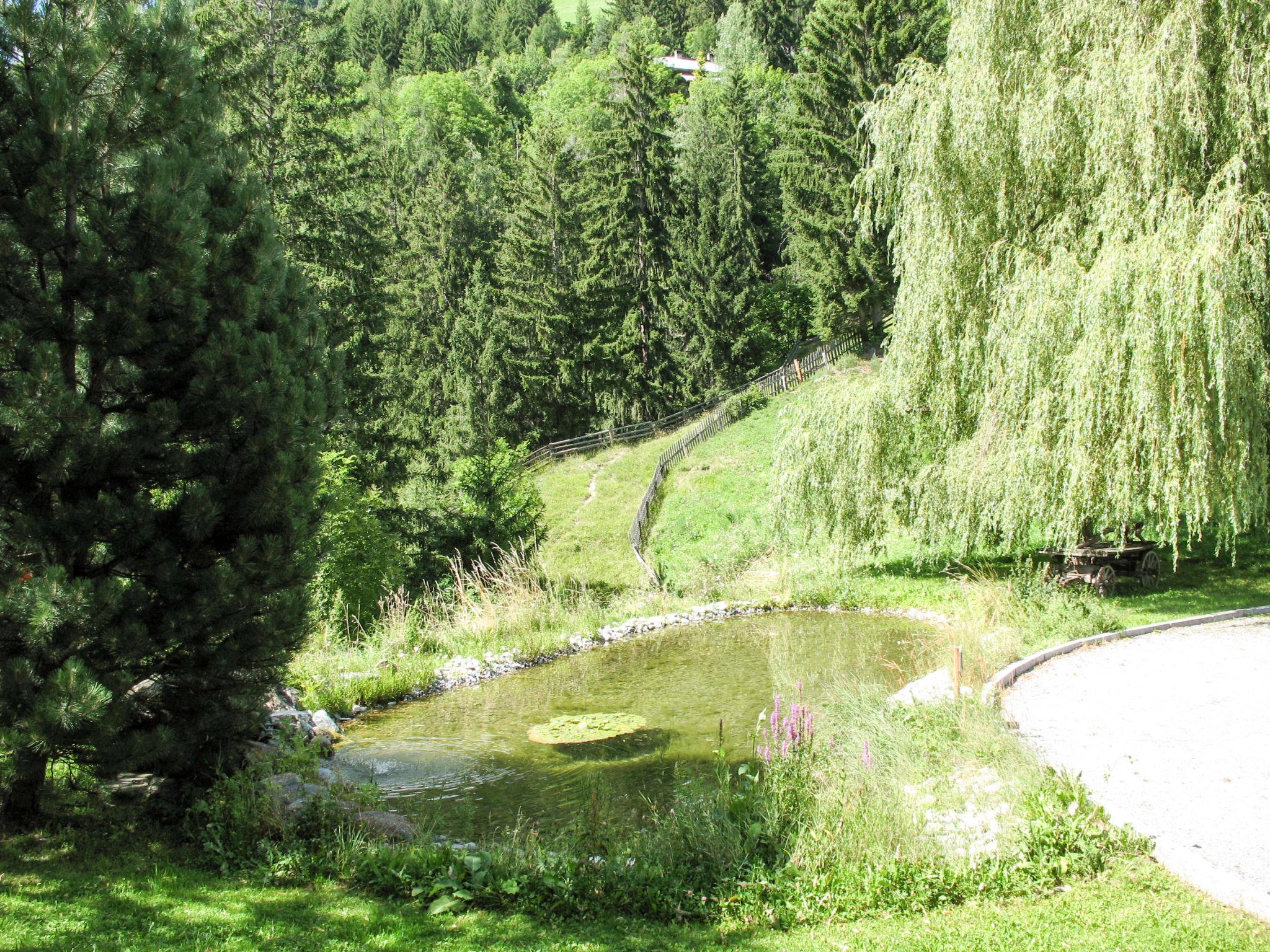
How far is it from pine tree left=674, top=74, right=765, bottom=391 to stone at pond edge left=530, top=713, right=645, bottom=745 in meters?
25.5

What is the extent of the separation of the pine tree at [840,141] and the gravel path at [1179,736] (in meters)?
24.1

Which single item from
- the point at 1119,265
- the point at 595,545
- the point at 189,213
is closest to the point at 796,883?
the point at 189,213

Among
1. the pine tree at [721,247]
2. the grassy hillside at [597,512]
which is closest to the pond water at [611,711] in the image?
the grassy hillside at [597,512]

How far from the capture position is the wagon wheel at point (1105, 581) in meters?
12.4

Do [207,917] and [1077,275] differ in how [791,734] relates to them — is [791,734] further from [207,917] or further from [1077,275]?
[1077,275]

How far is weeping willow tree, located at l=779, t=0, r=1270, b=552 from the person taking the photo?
32.1 ft

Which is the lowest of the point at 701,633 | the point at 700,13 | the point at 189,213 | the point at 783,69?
the point at 701,633

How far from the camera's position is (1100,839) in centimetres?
502

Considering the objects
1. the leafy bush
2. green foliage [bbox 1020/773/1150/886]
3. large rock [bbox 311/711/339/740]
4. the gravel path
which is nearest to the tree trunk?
the leafy bush

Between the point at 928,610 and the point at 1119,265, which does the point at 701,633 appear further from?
the point at 1119,265

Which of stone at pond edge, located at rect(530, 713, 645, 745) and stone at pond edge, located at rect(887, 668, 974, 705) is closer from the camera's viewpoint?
stone at pond edge, located at rect(887, 668, 974, 705)

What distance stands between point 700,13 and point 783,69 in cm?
2082

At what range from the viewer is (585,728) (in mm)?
9547

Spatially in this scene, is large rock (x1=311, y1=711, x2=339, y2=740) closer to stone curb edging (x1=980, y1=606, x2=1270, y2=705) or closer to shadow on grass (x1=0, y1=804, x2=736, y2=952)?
shadow on grass (x1=0, y1=804, x2=736, y2=952)
